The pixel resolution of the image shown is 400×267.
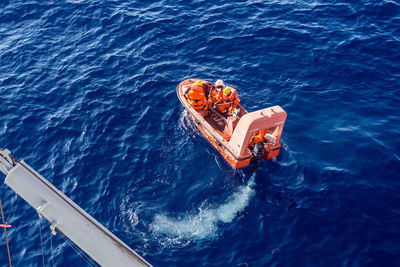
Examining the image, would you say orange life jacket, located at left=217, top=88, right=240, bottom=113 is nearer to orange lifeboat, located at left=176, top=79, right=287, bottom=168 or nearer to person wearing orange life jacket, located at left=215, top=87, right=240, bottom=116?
person wearing orange life jacket, located at left=215, top=87, right=240, bottom=116

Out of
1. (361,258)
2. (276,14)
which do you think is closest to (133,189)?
(361,258)

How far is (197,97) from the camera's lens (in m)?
19.3

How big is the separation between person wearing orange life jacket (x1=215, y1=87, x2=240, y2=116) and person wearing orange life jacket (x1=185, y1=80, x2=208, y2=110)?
2.59 feet

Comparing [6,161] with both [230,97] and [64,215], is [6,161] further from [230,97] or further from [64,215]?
[230,97]

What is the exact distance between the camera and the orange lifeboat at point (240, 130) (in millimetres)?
16219

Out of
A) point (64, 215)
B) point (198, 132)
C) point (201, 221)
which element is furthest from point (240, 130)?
point (64, 215)

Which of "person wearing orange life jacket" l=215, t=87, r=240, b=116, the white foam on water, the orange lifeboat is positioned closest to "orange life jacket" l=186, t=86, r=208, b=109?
the orange lifeboat

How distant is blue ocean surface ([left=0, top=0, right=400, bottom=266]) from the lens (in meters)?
14.6

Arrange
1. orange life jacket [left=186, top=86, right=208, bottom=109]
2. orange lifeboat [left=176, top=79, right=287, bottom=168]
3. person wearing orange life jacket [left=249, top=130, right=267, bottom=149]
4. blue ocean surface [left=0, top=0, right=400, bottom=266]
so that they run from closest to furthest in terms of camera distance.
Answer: blue ocean surface [left=0, top=0, right=400, bottom=266] → orange lifeboat [left=176, top=79, right=287, bottom=168] → person wearing orange life jacket [left=249, top=130, right=267, bottom=149] → orange life jacket [left=186, top=86, right=208, bottom=109]

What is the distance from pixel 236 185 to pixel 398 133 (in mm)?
8779

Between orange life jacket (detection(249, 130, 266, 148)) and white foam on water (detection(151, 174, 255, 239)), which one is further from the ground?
orange life jacket (detection(249, 130, 266, 148))

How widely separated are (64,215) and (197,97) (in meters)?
12.3

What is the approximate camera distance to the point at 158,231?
48.3 feet

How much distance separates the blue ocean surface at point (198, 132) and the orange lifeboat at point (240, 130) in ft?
2.34
